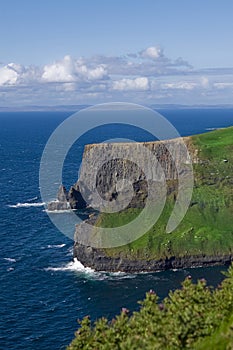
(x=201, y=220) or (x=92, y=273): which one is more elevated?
(x=201, y=220)

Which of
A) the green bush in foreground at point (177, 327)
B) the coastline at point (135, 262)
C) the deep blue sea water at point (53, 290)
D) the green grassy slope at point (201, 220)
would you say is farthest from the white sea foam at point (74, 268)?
the green bush in foreground at point (177, 327)

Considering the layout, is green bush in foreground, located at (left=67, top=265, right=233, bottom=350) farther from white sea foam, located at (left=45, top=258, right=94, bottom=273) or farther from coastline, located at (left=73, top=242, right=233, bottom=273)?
white sea foam, located at (left=45, top=258, right=94, bottom=273)

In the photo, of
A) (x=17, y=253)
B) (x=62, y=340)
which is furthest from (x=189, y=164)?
(x=62, y=340)

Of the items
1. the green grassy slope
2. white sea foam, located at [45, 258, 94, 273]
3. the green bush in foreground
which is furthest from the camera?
the green grassy slope

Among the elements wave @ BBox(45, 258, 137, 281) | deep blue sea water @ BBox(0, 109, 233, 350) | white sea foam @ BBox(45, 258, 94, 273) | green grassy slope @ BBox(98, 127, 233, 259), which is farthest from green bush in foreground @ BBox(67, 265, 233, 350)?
green grassy slope @ BBox(98, 127, 233, 259)

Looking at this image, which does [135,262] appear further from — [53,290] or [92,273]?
[53,290]

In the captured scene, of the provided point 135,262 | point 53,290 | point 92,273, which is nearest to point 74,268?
point 92,273
